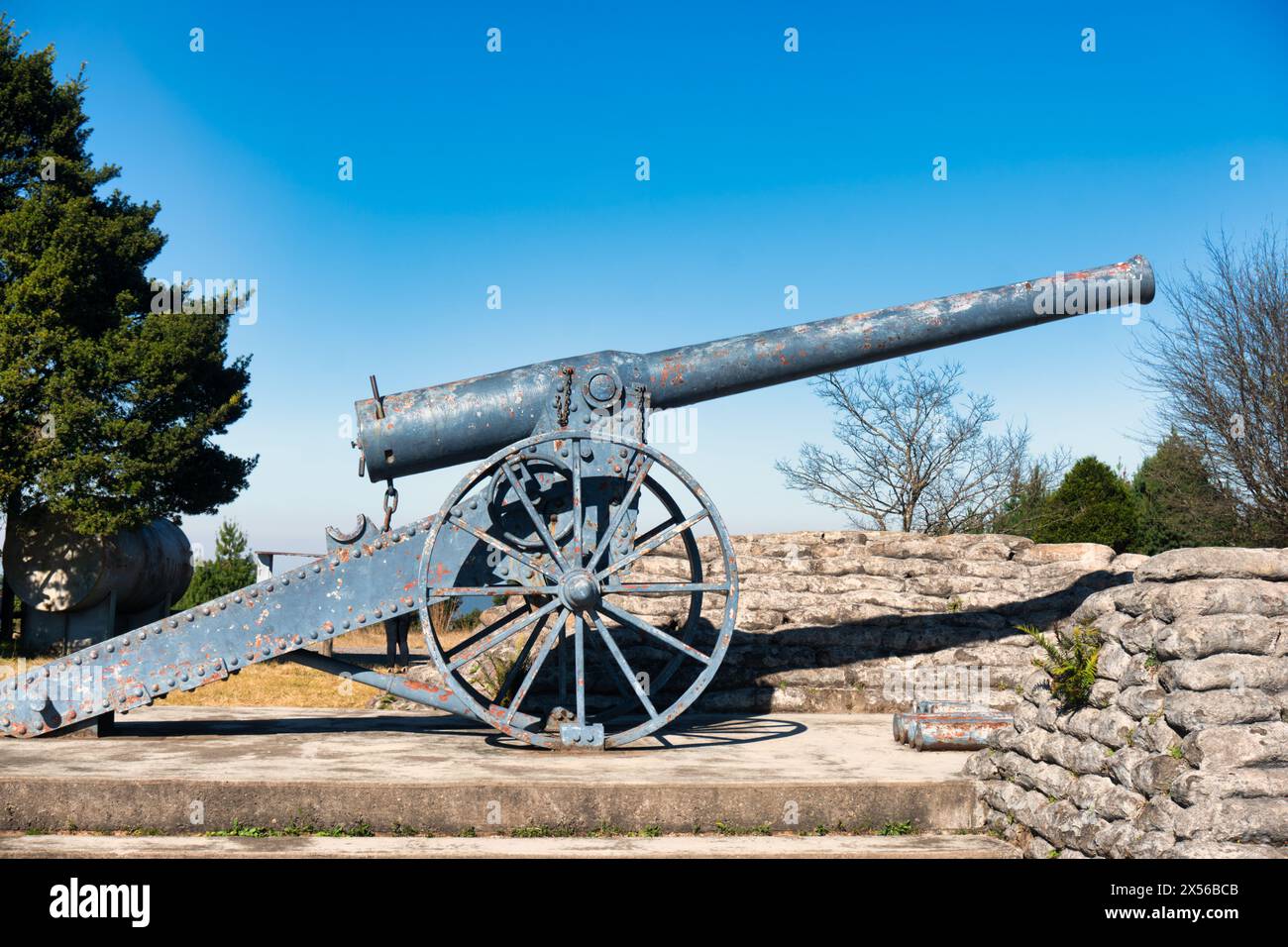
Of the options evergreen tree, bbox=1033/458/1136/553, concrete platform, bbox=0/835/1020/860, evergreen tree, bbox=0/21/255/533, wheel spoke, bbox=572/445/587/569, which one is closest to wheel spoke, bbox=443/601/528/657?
wheel spoke, bbox=572/445/587/569

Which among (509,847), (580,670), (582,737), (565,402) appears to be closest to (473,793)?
(509,847)

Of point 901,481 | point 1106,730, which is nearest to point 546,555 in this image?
point 1106,730

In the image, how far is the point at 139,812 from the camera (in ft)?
18.9

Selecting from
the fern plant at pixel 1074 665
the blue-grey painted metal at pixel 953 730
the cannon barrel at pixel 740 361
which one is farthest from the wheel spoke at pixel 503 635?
the fern plant at pixel 1074 665

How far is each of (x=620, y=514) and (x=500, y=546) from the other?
2.54 ft

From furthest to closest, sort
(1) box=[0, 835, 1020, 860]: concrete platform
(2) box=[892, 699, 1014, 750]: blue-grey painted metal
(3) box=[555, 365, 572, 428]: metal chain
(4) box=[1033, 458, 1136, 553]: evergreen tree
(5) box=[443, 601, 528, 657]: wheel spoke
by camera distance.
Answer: (4) box=[1033, 458, 1136, 553]: evergreen tree, (5) box=[443, 601, 528, 657]: wheel spoke, (3) box=[555, 365, 572, 428]: metal chain, (2) box=[892, 699, 1014, 750]: blue-grey painted metal, (1) box=[0, 835, 1020, 860]: concrete platform

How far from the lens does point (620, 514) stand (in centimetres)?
706

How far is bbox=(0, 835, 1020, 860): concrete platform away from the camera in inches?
207

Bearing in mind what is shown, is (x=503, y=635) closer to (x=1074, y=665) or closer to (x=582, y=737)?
(x=582, y=737)

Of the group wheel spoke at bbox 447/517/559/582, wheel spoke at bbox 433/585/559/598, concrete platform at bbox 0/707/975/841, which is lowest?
concrete platform at bbox 0/707/975/841

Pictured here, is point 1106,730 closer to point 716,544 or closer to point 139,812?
point 139,812

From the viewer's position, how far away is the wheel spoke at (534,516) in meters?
6.92

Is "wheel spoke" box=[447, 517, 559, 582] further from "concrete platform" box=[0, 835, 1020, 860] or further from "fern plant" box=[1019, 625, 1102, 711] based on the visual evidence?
"fern plant" box=[1019, 625, 1102, 711]

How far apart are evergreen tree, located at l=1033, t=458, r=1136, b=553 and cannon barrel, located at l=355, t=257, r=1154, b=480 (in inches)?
534
